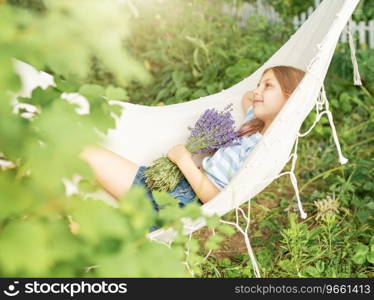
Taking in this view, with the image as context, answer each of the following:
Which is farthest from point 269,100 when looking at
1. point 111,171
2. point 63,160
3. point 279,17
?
point 279,17

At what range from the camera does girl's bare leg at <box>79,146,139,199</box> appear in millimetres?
2090

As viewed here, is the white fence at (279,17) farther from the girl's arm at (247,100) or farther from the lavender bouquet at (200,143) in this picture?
the lavender bouquet at (200,143)

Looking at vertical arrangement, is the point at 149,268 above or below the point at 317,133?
below

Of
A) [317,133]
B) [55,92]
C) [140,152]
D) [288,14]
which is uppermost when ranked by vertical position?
[288,14]

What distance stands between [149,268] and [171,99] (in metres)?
3.02

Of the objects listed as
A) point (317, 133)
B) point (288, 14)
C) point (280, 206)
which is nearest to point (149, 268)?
point (280, 206)

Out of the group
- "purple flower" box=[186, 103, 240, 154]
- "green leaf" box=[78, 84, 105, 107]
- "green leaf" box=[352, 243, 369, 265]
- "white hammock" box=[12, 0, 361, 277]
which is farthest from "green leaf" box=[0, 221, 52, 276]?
"green leaf" box=[352, 243, 369, 265]

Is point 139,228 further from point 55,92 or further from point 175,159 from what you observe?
point 175,159

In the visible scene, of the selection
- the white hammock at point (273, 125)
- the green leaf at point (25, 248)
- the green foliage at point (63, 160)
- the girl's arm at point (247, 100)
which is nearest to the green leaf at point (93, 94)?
the green foliage at point (63, 160)

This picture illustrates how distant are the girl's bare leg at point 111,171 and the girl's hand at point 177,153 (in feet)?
0.55

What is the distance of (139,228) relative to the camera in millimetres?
666

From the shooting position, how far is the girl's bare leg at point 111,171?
209cm

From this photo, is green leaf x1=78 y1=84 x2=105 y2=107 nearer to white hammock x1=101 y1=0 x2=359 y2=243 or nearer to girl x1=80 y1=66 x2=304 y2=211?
white hammock x1=101 y1=0 x2=359 y2=243

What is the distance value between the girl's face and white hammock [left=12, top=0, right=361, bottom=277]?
0.14 meters
